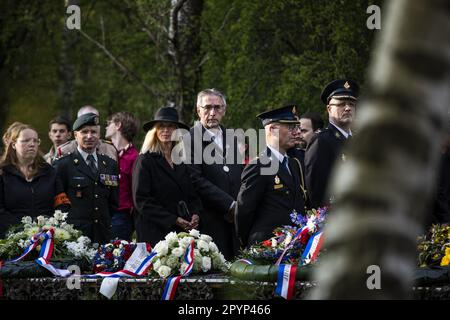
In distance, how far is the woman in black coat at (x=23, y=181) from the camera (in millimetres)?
9109

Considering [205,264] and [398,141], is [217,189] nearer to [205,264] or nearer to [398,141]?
→ [205,264]

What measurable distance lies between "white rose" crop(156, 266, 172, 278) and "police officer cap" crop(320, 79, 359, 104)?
10.2ft

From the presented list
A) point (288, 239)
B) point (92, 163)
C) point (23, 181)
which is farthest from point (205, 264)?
point (92, 163)

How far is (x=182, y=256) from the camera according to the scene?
23.9ft

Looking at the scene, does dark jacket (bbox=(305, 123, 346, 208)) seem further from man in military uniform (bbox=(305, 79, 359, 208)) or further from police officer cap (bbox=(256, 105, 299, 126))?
police officer cap (bbox=(256, 105, 299, 126))

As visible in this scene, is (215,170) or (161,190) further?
(215,170)

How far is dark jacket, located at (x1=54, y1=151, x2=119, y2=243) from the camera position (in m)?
9.84

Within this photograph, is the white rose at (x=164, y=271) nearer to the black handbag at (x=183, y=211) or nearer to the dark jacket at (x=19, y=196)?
the black handbag at (x=183, y=211)

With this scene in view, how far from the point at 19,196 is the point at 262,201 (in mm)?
2289

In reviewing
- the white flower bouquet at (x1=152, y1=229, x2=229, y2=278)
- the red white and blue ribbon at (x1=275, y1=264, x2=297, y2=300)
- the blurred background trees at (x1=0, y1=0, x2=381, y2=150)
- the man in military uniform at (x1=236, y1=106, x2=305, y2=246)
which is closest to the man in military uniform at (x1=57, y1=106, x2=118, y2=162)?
the man in military uniform at (x1=236, y1=106, x2=305, y2=246)

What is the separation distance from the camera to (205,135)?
9.70 m

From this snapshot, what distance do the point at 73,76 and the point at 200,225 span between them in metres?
18.8
